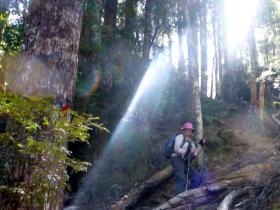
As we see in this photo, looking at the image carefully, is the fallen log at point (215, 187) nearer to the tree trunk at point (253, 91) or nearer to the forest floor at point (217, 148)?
the forest floor at point (217, 148)

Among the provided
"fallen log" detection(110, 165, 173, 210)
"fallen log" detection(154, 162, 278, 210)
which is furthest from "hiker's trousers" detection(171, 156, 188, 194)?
"fallen log" detection(110, 165, 173, 210)

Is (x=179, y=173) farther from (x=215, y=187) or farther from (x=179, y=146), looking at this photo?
(x=215, y=187)

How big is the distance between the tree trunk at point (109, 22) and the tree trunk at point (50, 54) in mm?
8589

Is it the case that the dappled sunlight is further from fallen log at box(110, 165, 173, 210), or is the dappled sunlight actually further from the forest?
fallen log at box(110, 165, 173, 210)

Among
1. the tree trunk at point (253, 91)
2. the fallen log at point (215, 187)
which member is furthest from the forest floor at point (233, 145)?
the fallen log at point (215, 187)

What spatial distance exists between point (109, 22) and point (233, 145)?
22.1 feet

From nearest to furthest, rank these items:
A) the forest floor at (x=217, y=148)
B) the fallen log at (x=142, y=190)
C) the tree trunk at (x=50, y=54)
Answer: the tree trunk at (x=50, y=54) < the fallen log at (x=142, y=190) < the forest floor at (x=217, y=148)

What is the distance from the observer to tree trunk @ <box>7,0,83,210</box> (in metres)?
4.06

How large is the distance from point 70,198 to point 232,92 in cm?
1240

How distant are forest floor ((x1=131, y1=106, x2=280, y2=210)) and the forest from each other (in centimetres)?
5

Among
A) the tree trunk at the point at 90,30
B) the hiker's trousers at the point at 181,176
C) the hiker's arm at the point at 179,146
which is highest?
the tree trunk at the point at 90,30

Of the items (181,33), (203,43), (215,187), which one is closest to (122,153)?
(215,187)

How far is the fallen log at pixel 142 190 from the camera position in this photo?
31.2 ft

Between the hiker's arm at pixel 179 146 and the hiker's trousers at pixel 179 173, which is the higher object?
the hiker's arm at pixel 179 146
